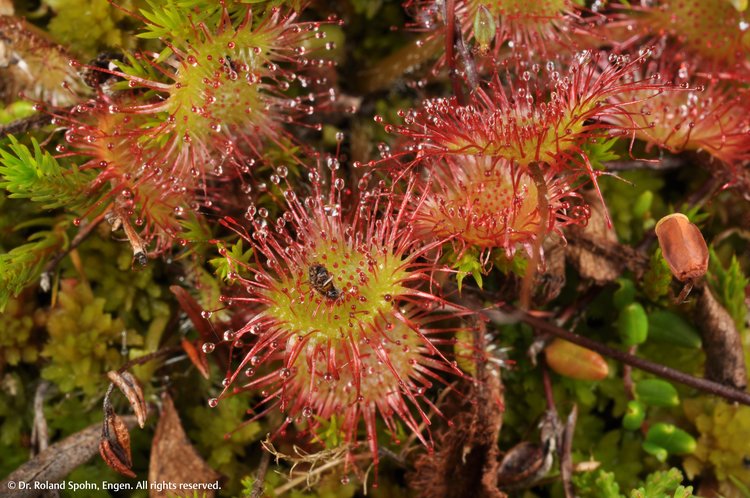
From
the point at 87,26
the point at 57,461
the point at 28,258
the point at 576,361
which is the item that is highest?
the point at 87,26

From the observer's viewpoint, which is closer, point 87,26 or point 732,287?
point 87,26

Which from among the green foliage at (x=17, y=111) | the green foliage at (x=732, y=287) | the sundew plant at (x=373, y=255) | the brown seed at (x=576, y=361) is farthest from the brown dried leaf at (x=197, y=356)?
the green foliage at (x=732, y=287)

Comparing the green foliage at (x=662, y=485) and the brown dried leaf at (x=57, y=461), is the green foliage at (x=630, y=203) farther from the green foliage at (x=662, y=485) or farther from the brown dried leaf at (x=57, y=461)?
the brown dried leaf at (x=57, y=461)

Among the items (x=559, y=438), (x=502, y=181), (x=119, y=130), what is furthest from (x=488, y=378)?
(x=119, y=130)

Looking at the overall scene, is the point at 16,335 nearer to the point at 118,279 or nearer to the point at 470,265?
the point at 118,279

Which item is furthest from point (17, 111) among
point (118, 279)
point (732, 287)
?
point (732, 287)

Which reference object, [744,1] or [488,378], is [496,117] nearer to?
[488,378]

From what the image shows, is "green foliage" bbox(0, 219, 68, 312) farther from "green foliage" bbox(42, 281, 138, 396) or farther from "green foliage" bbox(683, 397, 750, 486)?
"green foliage" bbox(683, 397, 750, 486)
